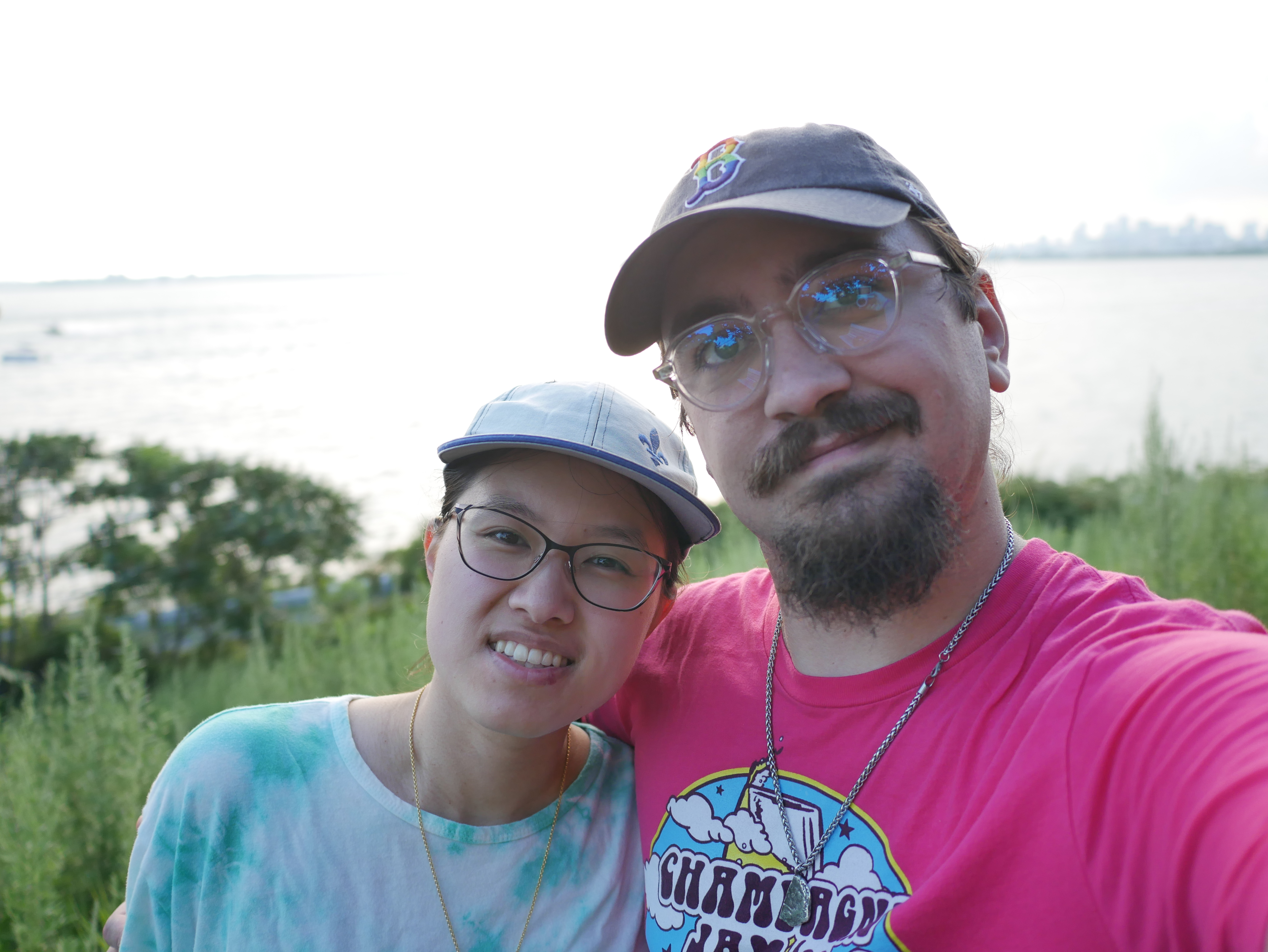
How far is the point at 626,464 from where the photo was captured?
1690 millimetres

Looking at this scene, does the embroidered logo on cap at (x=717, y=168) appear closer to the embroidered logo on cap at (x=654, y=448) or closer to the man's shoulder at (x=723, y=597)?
the embroidered logo on cap at (x=654, y=448)

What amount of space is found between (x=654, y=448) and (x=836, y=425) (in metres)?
0.44

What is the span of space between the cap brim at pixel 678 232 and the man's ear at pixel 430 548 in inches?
25.7

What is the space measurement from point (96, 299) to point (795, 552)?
9248 cm

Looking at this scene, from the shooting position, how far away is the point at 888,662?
1603 mm

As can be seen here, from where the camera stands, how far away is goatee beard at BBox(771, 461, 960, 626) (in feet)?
4.96

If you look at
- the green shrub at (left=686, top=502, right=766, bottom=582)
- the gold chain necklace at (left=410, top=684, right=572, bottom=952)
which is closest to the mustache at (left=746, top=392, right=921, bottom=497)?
the gold chain necklace at (left=410, top=684, right=572, bottom=952)

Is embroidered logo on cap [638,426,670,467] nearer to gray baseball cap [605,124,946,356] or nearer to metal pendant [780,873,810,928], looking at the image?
gray baseball cap [605,124,946,356]

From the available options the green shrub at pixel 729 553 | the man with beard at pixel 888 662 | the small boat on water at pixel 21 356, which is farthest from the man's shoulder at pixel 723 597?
the small boat on water at pixel 21 356

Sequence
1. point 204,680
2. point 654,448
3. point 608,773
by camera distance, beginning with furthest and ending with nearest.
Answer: point 204,680 < point 608,773 < point 654,448

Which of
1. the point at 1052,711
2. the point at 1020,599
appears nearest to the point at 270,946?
the point at 1052,711

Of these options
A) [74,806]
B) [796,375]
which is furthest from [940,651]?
[74,806]

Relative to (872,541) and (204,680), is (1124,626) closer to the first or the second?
(872,541)

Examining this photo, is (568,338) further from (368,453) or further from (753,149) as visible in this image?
(753,149)
